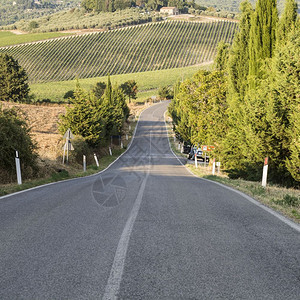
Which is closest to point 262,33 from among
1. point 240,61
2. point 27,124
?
point 240,61

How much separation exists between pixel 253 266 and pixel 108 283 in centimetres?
166

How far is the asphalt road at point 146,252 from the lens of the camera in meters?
3.44

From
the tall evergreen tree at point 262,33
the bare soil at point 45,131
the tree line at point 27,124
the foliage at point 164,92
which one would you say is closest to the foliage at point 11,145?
the tree line at point 27,124

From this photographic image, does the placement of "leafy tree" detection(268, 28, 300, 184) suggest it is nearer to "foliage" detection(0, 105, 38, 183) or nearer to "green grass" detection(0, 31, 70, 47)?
"foliage" detection(0, 105, 38, 183)

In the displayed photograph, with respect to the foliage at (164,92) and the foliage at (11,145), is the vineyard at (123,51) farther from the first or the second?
the foliage at (11,145)

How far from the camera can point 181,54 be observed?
13488 centimetres

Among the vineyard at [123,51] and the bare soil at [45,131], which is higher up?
the vineyard at [123,51]

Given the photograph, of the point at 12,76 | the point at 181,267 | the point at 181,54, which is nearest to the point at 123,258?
the point at 181,267

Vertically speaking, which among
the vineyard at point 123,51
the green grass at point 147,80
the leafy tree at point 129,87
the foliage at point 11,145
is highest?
the vineyard at point 123,51

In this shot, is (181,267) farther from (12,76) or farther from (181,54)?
(181,54)

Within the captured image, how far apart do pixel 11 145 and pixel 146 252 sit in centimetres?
1135

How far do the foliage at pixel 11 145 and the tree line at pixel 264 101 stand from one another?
31.8ft

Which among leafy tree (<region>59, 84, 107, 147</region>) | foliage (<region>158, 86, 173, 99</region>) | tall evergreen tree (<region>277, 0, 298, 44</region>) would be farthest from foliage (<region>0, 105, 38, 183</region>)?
foliage (<region>158, 86, 173, 99</region>)

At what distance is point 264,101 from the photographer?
16.2m
